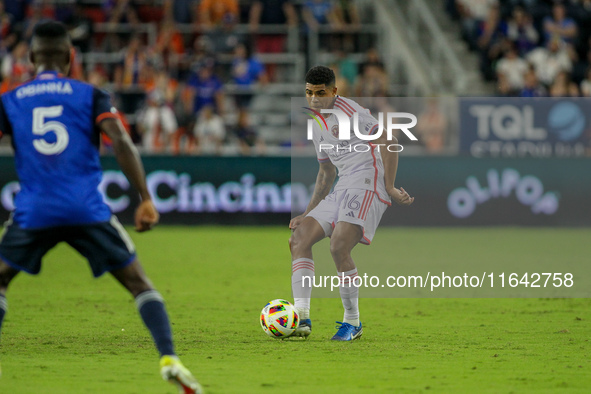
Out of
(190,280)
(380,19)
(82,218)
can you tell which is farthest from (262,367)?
(380,19)

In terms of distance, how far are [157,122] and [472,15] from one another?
10004mm

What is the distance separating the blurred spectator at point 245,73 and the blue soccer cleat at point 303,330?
46.2ft

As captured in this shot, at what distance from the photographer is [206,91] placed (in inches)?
808

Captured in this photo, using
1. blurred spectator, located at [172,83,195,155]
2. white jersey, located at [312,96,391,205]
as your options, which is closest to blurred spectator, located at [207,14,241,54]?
blurred spectator, located at [172,83,195,155]

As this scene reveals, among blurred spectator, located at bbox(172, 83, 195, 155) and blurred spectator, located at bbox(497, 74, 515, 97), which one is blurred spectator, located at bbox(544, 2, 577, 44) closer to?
blurred spectator, located at bbox(497, 74, 515, 97)

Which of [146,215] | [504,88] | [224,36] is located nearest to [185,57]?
[224,36]

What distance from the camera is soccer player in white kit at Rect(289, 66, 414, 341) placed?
25.2ft

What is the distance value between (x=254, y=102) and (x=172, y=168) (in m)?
4.13

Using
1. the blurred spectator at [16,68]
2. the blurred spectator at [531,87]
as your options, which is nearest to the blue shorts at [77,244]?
the blurred spectator at [16,68]

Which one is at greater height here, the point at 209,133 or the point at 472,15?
the point at 472,15

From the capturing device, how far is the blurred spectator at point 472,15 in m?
24.4

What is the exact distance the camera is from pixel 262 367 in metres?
6.53

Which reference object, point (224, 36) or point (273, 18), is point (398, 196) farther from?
point (273, 18)

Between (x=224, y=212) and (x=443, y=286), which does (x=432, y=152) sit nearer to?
(x=224, y=212)
